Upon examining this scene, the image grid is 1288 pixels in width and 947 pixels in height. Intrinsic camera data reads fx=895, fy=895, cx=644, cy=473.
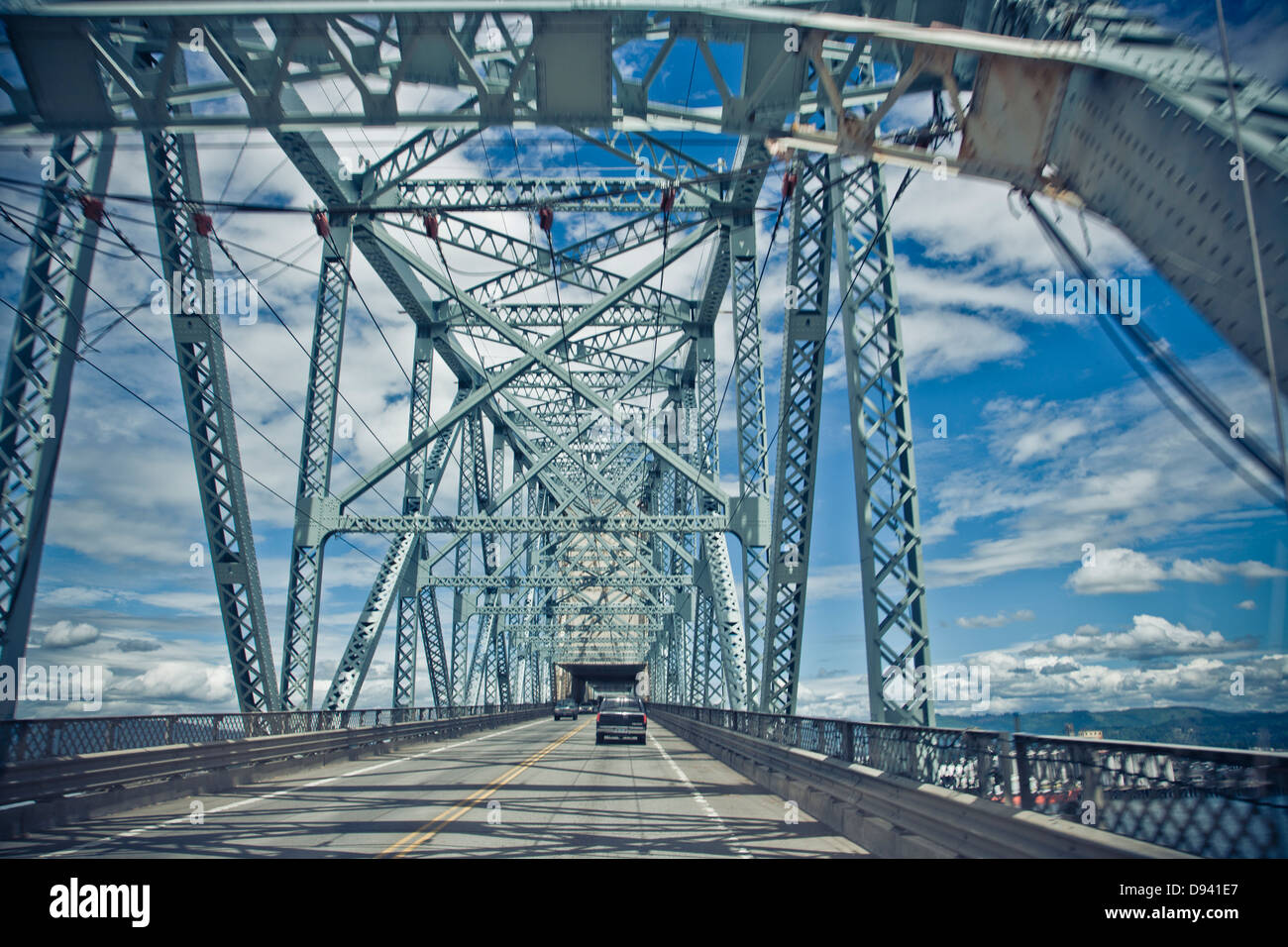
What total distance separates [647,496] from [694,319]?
28.1 m

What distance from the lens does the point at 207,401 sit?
630 inches

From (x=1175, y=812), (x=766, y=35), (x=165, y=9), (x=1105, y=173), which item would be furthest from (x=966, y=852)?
(x=165, y=9)

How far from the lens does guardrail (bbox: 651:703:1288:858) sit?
4.50 m

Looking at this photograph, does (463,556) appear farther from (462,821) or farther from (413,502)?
(462,821)

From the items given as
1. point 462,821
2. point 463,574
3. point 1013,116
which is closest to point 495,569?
point 463,574

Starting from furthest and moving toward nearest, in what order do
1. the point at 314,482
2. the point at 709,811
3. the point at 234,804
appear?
the point at 314,482 → the point at 234,804 → the point at 709,811

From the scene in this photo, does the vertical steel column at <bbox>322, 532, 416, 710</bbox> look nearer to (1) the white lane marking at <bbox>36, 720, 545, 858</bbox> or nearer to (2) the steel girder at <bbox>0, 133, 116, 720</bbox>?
(1) the white lane marking at <bbox>36, 720, 545, 858</bbox>

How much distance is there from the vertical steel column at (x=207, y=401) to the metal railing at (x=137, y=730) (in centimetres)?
150

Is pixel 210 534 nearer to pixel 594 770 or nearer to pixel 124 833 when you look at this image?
pixel 124 833

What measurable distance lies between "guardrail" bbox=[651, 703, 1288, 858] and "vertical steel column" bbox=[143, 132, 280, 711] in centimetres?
1294

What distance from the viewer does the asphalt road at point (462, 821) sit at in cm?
846

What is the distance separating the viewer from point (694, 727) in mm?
35812

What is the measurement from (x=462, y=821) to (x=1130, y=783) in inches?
305

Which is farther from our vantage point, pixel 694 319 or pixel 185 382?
pixel 694 319
